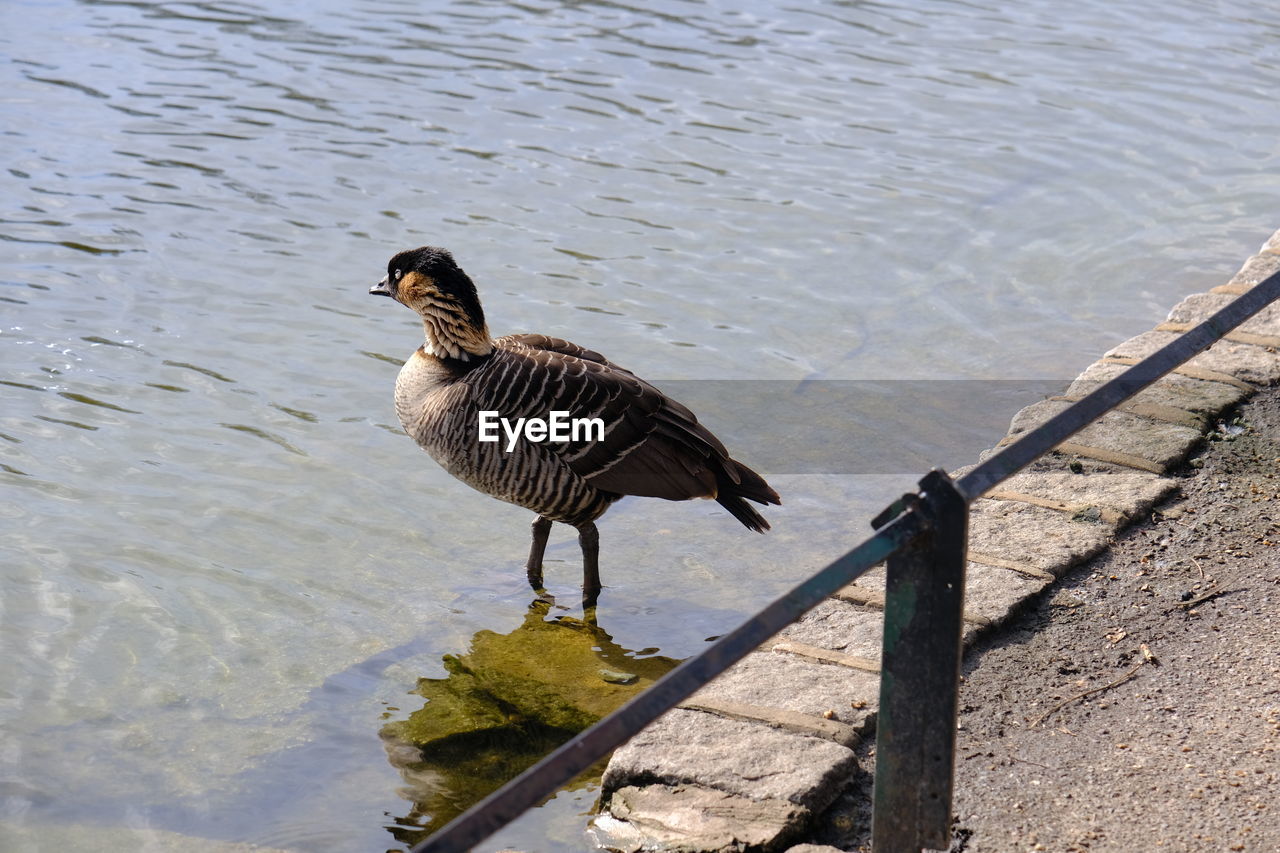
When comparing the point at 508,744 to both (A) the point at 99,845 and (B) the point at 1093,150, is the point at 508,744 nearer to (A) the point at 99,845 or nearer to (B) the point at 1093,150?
(A) the point at 99,845

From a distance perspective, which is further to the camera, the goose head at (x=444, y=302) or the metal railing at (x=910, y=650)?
the goose head at (x=444, y=302)

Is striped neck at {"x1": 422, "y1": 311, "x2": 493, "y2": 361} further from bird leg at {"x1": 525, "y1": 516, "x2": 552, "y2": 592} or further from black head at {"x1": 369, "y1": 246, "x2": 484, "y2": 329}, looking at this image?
bird leg at {"x1": 525, "y1": 516, "x2": 552, "y2": 592}

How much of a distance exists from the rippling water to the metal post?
136cm

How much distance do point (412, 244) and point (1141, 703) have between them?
20.1 feet

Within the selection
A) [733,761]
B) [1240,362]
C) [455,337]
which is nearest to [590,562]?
[455,337]

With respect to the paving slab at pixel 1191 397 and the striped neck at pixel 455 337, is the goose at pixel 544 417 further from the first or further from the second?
the paving slab at pixel 1191 397

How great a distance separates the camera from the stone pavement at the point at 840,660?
A: 3488 millimetres

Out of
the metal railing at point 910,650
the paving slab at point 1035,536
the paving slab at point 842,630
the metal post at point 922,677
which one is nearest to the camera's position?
the metal railing at point 910,650

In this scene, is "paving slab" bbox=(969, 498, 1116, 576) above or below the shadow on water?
above

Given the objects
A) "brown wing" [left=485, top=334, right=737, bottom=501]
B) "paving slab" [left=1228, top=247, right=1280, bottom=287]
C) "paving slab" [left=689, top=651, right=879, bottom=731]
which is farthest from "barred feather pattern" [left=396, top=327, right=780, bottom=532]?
"paving slab" [left=1228, top=247, right=1280, bottom=287]

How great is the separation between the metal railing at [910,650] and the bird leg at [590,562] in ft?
9.12

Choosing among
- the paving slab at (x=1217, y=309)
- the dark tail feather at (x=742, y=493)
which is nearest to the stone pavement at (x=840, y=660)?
the paving slab at (x=1217, y=309)

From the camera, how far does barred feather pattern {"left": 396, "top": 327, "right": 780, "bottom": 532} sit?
520 cm

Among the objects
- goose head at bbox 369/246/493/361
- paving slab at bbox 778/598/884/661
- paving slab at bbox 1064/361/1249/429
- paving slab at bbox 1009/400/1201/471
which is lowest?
paving slab at bbox 778/598/884/661
